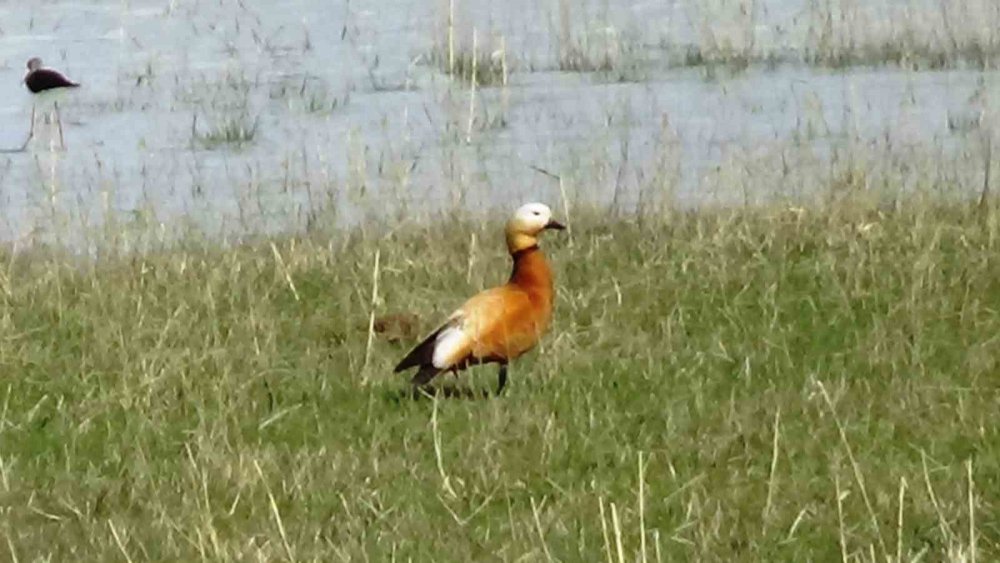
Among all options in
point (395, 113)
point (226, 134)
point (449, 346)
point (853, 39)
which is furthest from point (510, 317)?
point (853, 39)

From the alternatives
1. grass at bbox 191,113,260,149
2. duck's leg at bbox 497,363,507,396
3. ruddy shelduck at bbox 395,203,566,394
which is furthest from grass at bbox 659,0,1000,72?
duck's leg at bbox 497,363,507,396

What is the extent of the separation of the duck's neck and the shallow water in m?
2.79

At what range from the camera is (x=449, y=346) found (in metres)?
6.42

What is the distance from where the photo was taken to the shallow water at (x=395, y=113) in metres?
10.5

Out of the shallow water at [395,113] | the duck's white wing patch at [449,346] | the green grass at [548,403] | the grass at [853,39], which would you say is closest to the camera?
the green grass at [548,403]

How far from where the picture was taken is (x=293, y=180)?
11.1 metres

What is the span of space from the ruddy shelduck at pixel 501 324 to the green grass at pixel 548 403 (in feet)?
0.47

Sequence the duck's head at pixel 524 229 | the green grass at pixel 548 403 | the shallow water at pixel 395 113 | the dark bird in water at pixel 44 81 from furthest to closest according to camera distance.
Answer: the dark bird in water at pixel 44 81
the shallow water at pixel 395 113
the duck's head at pixel 524 229
the green grass at pixel 548 403

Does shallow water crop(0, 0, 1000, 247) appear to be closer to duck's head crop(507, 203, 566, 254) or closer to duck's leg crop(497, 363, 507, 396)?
duck's head crop(507, 203, 566, 254)

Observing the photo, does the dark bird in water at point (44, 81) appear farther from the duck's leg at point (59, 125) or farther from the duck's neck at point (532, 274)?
the duck's neck at point (532, 274)

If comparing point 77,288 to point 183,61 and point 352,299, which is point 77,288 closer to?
point 352,299

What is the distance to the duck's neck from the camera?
668cm

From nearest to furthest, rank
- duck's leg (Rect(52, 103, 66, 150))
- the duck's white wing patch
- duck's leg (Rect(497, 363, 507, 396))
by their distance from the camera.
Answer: the duck's white wing patch, duck's leg (Rect(497, 363, 507, 396)), duck's leg (Rect(52, 103, 66, 150))

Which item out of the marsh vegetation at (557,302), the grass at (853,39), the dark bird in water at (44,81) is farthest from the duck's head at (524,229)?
the grass at (853,39)
